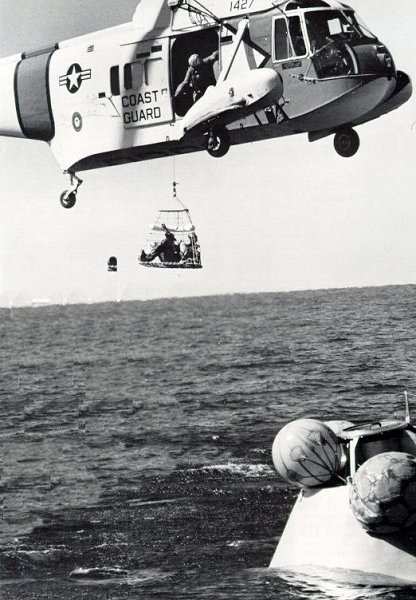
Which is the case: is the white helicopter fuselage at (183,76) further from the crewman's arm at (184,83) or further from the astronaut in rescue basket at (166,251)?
the astronaut in rescue basket at (166,251)

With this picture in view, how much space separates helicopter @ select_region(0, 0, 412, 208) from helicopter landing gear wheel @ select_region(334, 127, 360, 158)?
0.09 ft

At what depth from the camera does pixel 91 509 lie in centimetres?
2481

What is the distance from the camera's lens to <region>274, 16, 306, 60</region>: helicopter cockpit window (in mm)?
19875

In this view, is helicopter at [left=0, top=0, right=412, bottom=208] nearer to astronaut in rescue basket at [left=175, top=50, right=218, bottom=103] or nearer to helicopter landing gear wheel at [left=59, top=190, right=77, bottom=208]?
astronaut in rescue basket at [left=175, top=50, right=218, bottom=103]

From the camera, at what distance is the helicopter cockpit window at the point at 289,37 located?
19.9 meters

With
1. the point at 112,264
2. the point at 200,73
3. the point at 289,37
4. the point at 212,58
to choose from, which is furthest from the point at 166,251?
the point at 289,37

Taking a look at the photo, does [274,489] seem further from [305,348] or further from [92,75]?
[305,348]

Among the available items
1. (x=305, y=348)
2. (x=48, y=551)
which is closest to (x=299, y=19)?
(x=48, y=551)

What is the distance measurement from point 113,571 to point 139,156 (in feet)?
25.7

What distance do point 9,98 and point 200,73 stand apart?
454 centimetres

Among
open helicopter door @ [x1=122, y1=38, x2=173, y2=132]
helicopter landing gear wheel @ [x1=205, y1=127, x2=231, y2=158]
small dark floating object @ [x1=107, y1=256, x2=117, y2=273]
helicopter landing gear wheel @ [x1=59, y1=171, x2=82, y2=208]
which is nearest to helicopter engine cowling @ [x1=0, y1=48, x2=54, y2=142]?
helicopter landing gear wheel @ [x1=59, y1=171, x2=82, y2=208]

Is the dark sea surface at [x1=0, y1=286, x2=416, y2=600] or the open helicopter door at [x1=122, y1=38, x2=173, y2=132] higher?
the open helicopter door at [x1=122, y1=38, x2=173, y2=132]

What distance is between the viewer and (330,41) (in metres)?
19.7

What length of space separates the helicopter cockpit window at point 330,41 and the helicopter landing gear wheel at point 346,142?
187 cm
